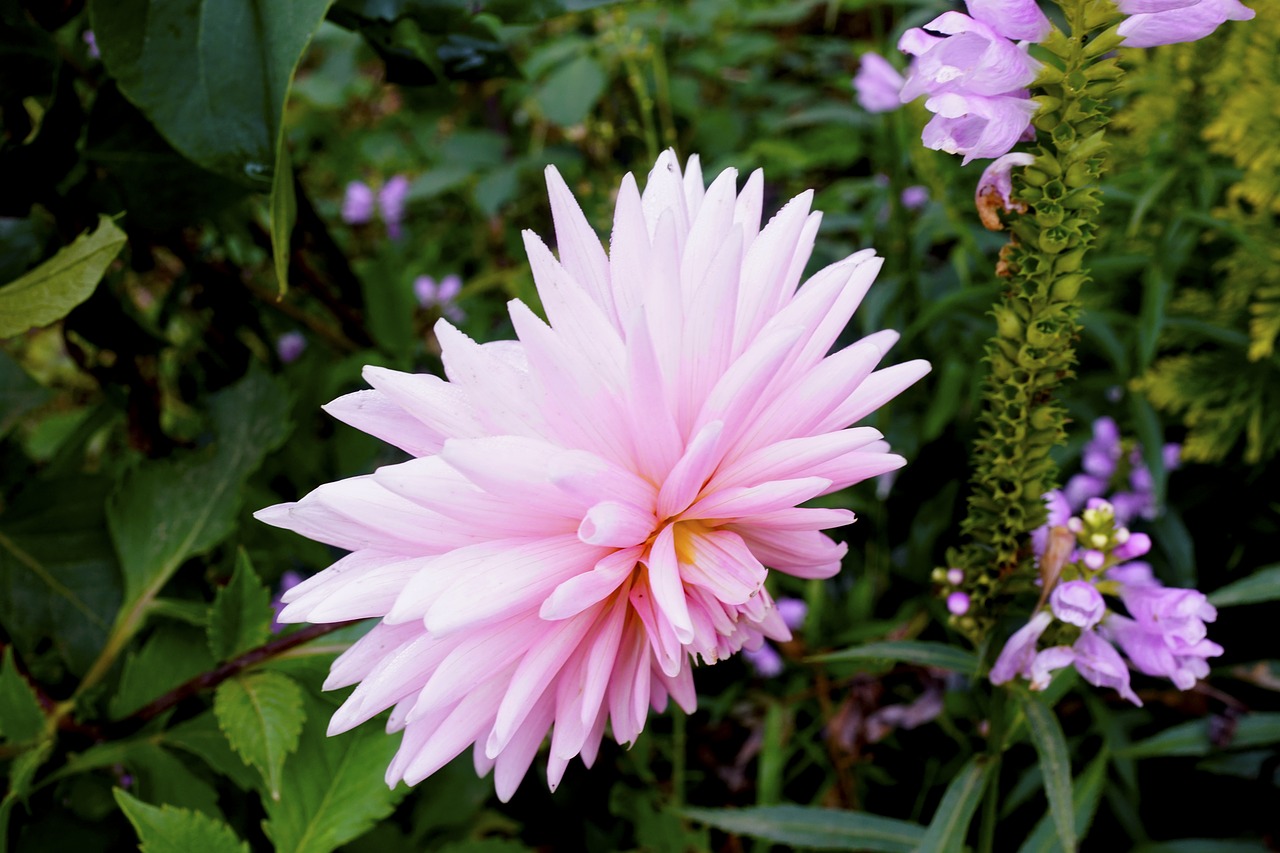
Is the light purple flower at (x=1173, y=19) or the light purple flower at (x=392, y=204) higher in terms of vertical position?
the light purple flower at (x=1173, y=19)

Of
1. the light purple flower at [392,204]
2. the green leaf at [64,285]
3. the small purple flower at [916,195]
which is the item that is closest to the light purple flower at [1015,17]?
the green leaf at [64,285]

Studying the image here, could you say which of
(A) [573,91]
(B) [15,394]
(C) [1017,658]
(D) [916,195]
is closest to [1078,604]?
(C) [1017,658]

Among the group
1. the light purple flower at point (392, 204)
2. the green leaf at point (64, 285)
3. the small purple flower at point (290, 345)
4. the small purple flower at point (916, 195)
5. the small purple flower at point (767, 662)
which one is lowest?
the small purple flower at point (767, 662)

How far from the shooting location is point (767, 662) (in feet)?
3.95

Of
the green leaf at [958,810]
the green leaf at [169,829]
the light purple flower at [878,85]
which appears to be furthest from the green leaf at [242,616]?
the light purple flower at [878,85]

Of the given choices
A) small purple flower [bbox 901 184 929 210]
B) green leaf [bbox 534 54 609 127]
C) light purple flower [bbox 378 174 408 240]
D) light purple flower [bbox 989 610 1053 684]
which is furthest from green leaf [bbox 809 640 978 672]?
light purple flower [bbox 378 174 408 240]

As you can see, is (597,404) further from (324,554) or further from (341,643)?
(324,554)

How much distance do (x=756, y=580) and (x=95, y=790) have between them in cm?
77

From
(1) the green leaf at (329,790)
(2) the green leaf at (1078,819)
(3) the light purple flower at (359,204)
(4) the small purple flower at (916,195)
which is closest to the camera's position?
(1) the green leaf at (329,790)

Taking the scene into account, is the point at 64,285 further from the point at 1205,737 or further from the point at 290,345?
the point at 1205,737

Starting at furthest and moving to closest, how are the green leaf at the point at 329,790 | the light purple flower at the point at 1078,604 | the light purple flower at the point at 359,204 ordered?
1. the light purple flower at the point at 359,204
2. the green leaf at the point at 329,790
3. the light purple flower at the point at 1078,604

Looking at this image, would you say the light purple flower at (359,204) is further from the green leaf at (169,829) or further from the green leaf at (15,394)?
the green leaf at (169,829)

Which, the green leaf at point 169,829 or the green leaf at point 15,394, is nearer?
the green leaf at point 169,829

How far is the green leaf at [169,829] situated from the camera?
0.63 m
